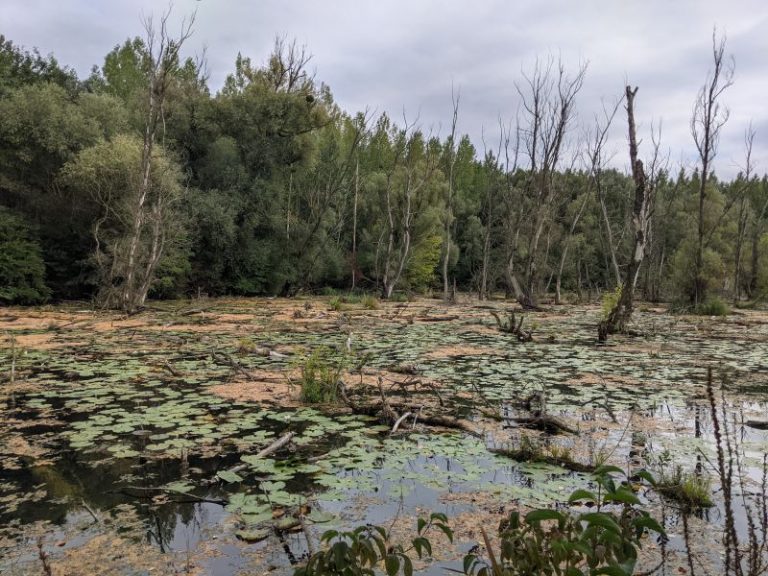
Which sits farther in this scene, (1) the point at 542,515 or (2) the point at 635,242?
(2) the point at 635,242

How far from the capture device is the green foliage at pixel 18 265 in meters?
16.5

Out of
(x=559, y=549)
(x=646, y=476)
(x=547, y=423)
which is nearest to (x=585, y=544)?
(x=559, y=549)

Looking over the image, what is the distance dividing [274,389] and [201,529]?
324 cm

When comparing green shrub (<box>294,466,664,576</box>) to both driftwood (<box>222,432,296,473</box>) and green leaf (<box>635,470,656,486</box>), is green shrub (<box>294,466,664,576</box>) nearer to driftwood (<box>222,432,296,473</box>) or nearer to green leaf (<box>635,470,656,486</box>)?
green leaf (<box>635,470,656,486</box>)

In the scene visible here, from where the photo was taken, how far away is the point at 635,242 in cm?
1085

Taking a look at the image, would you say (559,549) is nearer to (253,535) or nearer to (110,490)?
(253,535)

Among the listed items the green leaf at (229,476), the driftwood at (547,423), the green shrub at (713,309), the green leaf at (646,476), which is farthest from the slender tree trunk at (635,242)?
the green leaf at (646,476)

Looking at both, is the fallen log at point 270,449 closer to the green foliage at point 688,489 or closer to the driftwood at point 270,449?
the driftwood at point 270,449

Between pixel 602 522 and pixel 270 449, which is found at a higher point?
pixel 602 522

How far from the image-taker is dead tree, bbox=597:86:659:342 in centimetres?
1088

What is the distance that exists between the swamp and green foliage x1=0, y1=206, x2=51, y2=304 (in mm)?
9951

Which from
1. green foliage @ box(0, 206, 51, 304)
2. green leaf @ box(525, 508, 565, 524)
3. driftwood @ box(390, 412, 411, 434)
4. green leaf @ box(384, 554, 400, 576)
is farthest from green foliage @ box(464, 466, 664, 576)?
green foliage @ box(0, 206, 51, 304)

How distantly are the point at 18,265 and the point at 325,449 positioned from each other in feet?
56.7

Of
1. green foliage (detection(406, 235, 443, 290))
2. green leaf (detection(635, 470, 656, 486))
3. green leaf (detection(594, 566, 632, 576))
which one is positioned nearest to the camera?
green leaf (detection(594, 566, 632, 576))
